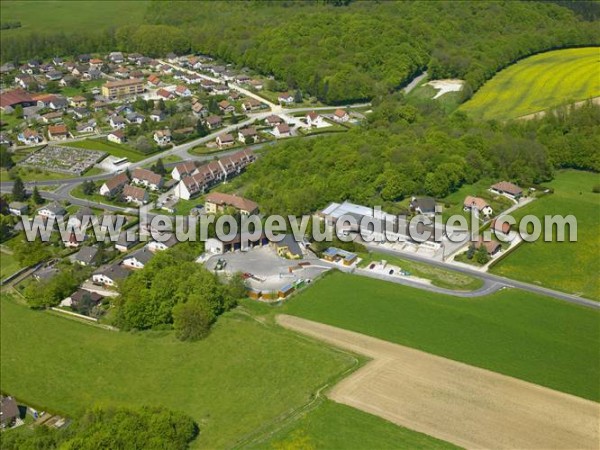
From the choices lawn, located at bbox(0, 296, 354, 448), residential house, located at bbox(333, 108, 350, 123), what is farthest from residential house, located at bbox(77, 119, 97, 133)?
lawn, located at bbox(0, 296, 354, 448)

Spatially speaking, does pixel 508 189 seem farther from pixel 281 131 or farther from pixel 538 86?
pixel 538 86

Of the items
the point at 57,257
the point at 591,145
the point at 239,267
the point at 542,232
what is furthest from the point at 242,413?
the point at 591,145

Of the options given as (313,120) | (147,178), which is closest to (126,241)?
(147,178)

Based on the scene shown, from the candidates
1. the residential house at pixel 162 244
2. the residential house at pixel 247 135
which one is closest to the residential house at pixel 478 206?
the residential house at pixel 162 244

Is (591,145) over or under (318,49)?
under

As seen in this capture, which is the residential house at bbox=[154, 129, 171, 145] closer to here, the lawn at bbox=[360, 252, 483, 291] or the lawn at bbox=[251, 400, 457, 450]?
the lawn at bbox=[360, 252, 483, 291]

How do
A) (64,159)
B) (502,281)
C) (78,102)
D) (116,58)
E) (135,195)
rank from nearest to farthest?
(502,281)
(135,195)
(64,159)
(78,102)
(116,58)

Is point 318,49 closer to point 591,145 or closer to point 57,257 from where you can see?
point 591,145
